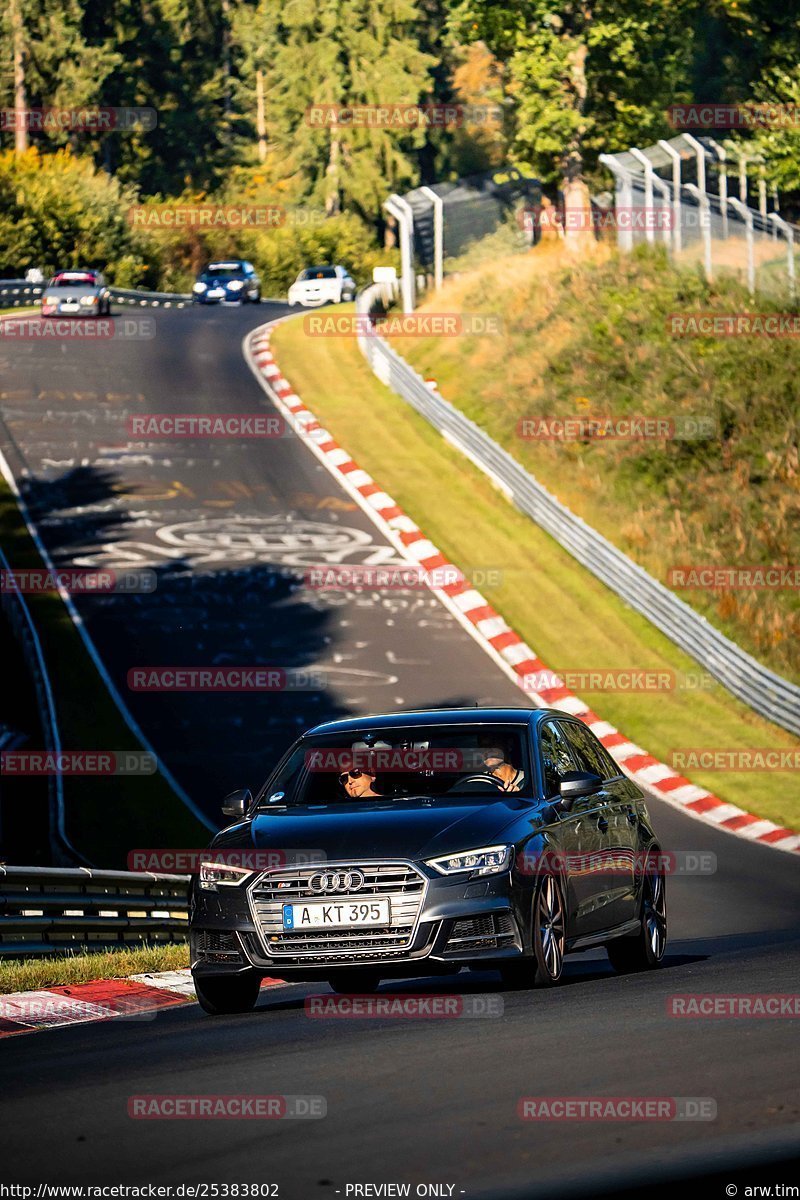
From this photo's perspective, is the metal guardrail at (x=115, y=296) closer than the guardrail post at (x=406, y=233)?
No

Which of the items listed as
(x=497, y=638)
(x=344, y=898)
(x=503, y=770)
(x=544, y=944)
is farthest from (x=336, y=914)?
(x=497, y=638)

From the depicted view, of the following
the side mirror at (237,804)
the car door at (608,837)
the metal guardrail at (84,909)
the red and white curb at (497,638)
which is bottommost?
the red and white curb at (497,638)

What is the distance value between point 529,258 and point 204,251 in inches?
1253

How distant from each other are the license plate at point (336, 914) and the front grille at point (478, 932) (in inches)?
13.0

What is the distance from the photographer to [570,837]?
984 cm

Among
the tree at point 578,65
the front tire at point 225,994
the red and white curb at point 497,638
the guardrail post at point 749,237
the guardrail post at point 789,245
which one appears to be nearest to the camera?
the front tire at point 225,994

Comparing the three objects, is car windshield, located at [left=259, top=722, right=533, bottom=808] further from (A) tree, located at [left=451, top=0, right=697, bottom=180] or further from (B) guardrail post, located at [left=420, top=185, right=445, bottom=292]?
(A) tree, located at [left=451, top=0, right=697, bottom=180]

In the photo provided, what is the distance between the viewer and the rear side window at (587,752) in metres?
10.9

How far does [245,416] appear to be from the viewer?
127ft

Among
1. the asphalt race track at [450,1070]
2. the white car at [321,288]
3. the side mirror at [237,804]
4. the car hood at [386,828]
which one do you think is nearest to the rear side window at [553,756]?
the car hood at [386,828]

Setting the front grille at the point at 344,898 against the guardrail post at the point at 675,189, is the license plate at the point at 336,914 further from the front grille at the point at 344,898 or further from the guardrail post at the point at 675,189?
the guardrail post at the point at 675,189

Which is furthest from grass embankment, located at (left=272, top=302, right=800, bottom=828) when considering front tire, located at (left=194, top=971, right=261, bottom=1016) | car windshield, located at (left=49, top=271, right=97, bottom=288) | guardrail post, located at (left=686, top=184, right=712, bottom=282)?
front tire, located at (left=194, top=971, right=261, bottom=1016)

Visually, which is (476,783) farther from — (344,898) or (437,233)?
(437,233)

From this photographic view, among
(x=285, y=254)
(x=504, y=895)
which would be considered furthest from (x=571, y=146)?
(x=504, y=895)
